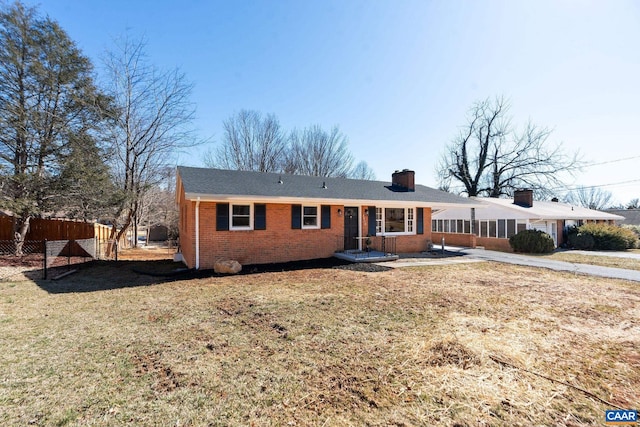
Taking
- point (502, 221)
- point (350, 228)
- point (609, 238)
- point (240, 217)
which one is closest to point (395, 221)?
point (350, 228)

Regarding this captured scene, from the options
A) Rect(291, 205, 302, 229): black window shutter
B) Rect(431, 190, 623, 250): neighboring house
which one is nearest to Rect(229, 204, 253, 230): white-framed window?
Rect(291, 205, 302, 229): black window shutter

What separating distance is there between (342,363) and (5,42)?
18049 mm

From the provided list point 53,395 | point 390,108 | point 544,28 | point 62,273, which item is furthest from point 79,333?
point 390,108

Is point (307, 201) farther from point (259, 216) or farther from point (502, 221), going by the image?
point (502, 221)

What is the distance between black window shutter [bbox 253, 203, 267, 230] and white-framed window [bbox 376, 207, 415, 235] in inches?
227

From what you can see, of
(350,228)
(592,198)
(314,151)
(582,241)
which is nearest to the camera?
(350,228)

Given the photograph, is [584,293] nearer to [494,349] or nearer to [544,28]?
[494,349]

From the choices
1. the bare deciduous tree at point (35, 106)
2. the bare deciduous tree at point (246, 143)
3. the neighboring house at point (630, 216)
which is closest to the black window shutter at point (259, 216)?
the bare deciduous tree at point (35, 106)

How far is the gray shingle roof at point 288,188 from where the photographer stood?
10.7 meters

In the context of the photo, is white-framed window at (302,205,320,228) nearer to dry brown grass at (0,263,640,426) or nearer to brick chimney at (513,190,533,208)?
dry brown grass at (0,263,640,426)

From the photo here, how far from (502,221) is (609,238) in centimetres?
740

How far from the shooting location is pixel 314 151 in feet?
103

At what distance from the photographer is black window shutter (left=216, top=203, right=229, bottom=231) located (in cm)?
1065

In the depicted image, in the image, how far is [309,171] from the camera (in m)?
31.2
